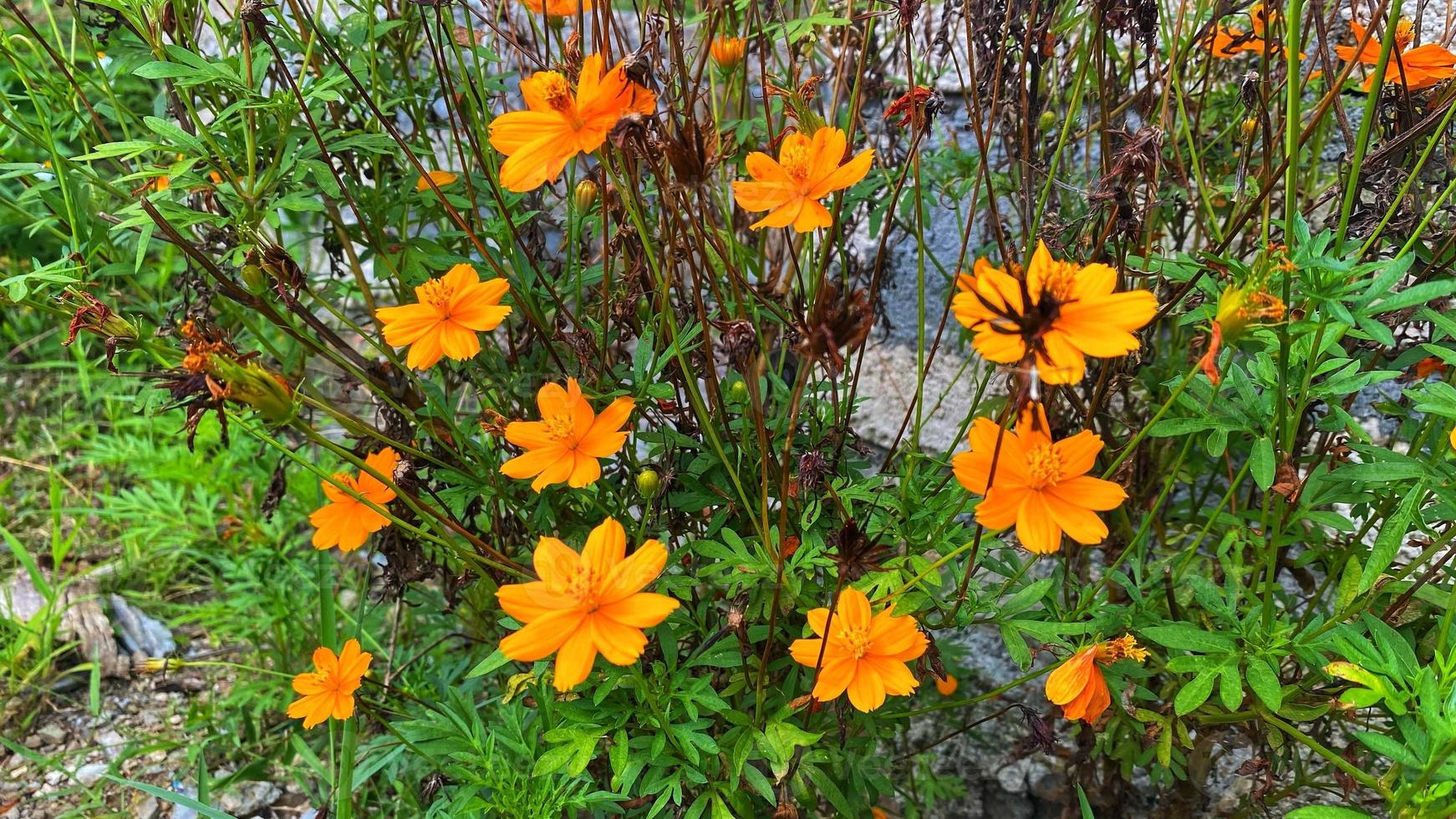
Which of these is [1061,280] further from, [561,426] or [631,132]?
[561,426]

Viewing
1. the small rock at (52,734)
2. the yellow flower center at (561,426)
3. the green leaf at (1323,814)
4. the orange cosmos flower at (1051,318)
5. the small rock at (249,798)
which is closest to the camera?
the orange cosmos flower at (1051,318)

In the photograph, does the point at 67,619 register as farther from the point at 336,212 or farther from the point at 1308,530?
the point at 1308,530

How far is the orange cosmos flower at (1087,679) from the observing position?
3.14 feet

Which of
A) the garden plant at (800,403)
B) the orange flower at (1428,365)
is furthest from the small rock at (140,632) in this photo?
the orange flower at (1428,365)

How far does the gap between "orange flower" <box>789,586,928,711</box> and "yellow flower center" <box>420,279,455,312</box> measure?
1.67ft

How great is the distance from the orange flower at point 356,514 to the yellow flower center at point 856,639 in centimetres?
55

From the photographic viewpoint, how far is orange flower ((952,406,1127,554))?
2.69 feet

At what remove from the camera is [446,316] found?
1.05 meters

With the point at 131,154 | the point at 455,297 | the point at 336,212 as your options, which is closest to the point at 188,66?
the point at 131,154

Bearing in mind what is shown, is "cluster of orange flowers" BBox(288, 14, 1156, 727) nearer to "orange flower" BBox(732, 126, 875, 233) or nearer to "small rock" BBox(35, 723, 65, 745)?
"orange flower" BBox(732, 126, 875, 233)

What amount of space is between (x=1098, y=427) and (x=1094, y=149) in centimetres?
60

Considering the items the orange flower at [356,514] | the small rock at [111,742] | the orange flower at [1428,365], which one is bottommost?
the small rock at [111,742]

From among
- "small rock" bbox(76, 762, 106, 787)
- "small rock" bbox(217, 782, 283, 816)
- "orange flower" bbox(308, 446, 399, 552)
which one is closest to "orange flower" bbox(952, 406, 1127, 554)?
"orange flower" bbox(308, 446, 399, 552)

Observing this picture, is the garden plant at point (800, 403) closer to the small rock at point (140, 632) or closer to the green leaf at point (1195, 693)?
the green leaf at point (1195, 693)
